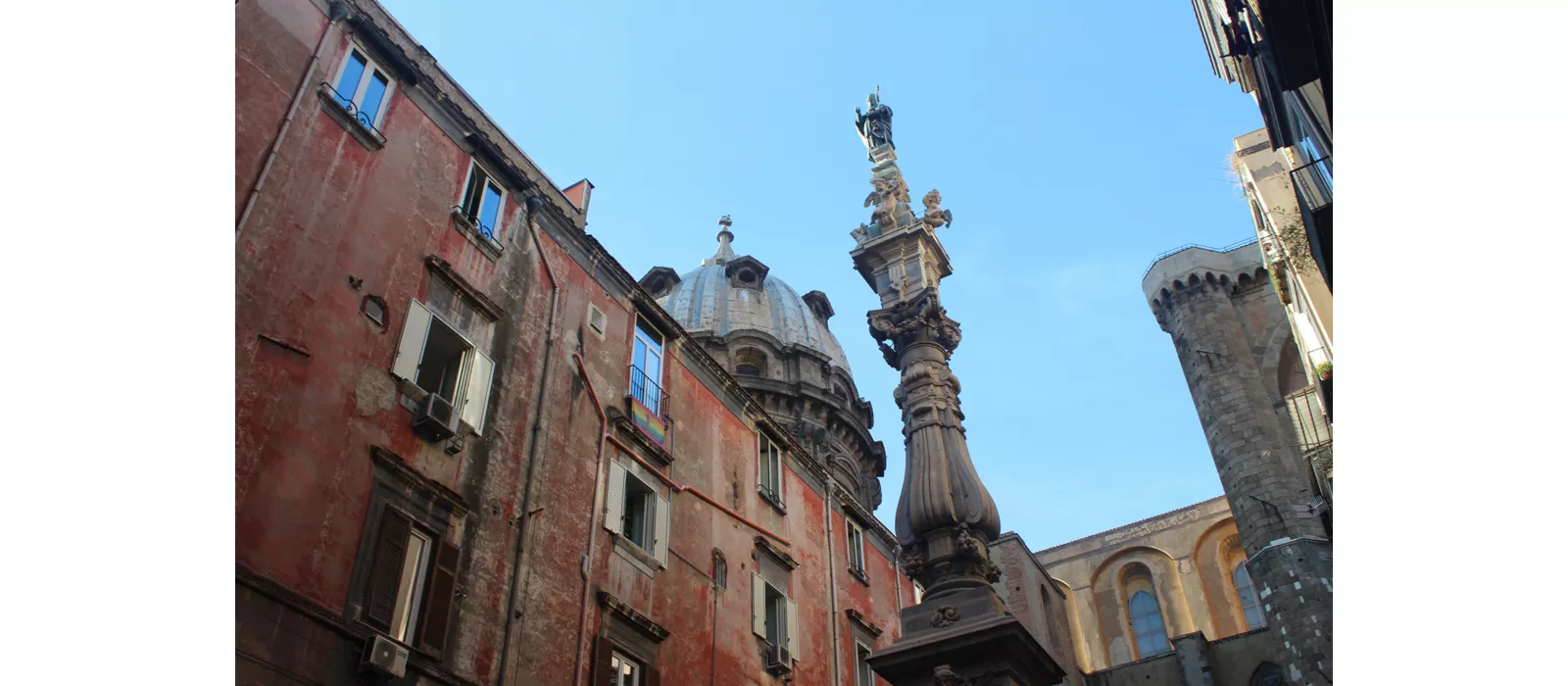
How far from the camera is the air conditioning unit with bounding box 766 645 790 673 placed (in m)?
19.5

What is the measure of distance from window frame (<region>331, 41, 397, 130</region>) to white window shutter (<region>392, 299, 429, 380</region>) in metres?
2.79

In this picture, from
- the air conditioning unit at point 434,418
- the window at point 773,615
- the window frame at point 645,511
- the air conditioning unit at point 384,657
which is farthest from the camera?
the window at point 773,615

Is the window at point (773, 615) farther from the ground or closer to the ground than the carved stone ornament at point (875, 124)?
closer to the ground

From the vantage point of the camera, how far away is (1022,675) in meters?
7.91

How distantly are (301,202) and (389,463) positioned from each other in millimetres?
3428

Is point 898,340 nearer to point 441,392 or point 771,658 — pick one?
point 441,392

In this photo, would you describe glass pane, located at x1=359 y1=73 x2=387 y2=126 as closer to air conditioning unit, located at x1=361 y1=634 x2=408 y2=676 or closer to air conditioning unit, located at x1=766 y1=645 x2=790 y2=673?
air conditioning unit, located at x1=361 y1=634 x2=408 y2=676

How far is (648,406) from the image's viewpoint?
19.1 meters

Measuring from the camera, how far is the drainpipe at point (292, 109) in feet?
39.9

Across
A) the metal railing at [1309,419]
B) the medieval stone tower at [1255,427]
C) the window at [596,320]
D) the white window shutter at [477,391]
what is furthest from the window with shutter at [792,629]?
the metal railing at [1309,419]

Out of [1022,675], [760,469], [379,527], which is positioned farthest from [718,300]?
[1022,675]

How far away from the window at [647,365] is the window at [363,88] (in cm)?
625

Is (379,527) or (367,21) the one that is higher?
(367,21)

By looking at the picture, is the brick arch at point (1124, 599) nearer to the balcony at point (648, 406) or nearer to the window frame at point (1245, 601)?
the window frame at point (1245, 601)
